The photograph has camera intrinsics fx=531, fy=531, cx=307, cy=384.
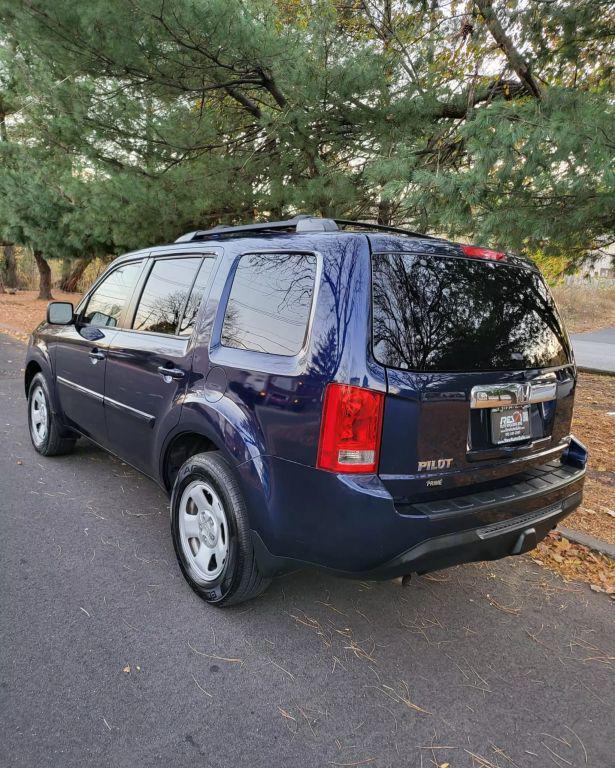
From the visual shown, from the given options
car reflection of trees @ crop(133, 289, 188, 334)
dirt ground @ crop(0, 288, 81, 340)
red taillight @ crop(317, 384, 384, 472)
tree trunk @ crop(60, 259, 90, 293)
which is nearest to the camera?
red taillight @ crop(317, 384, 384, 472)

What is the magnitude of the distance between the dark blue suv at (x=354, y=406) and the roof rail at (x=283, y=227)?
15 mm

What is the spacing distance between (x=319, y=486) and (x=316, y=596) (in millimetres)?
1099

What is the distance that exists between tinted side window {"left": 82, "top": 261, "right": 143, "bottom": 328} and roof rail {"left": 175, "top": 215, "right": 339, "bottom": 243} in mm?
555

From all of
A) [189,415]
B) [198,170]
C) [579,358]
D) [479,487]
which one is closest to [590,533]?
[479,487]

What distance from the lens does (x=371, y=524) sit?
2.17 meters

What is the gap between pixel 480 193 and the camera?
4.98 m

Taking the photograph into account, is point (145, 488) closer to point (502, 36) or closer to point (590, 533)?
point (590, 533)

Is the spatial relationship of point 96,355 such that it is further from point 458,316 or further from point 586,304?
point 586,304

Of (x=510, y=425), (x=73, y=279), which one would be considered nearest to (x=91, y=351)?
(x=510, y=425)

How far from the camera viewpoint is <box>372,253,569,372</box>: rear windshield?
2.28 m

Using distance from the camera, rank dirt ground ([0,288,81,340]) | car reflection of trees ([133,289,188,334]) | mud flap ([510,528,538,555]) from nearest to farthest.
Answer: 1. mud flap ([510,528,538,555])
2. car reflection of trees ([133,289,188,334])
3. dirt ground ([0,288,81,340])

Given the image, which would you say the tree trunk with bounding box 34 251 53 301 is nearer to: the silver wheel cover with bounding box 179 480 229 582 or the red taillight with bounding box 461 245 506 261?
the silver wheel cover with bounding box 179 480 229 582

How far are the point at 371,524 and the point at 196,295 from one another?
172 centimetres

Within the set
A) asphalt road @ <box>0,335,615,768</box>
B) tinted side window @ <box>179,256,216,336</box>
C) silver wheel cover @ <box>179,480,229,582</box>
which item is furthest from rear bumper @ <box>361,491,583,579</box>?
tinted side window @ <box>179,256,216,336</box>
